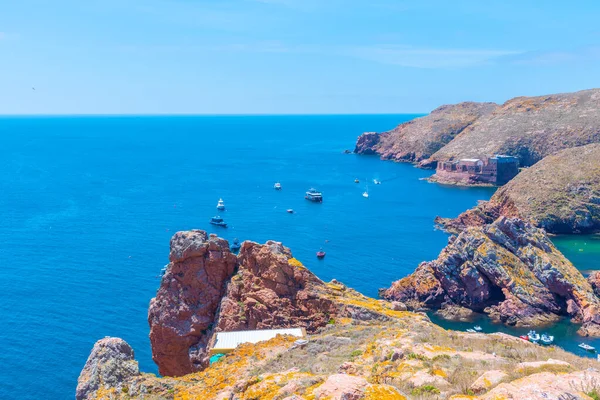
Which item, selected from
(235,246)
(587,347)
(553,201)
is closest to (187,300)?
(587,347)

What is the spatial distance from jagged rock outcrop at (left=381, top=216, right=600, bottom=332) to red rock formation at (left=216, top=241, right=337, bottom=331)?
1420 inches

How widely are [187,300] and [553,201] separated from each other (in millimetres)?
97010

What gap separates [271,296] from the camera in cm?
3650

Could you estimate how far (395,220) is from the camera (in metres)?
124

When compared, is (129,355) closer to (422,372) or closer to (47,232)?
(422,372)

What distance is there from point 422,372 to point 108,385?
13684mm

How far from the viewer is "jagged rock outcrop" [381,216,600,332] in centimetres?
6556

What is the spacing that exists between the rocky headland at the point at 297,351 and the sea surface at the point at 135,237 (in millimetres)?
20659

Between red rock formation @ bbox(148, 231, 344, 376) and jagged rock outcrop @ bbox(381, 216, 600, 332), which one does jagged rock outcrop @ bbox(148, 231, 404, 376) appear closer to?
red rock formation @ bbox(148, 231, 344, 376)

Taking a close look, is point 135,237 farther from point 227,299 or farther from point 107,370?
point 107,370

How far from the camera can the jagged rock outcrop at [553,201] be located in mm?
108812

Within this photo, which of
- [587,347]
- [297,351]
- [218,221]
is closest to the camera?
[297,351]

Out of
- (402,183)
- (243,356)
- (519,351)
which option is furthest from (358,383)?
(402,183)

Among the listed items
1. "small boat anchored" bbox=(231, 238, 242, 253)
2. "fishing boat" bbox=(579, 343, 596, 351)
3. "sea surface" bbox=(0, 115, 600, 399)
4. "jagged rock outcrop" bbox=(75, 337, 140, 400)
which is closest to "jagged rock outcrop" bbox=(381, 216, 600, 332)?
"sea surface" bbox=(0, 115, 600, 399)
